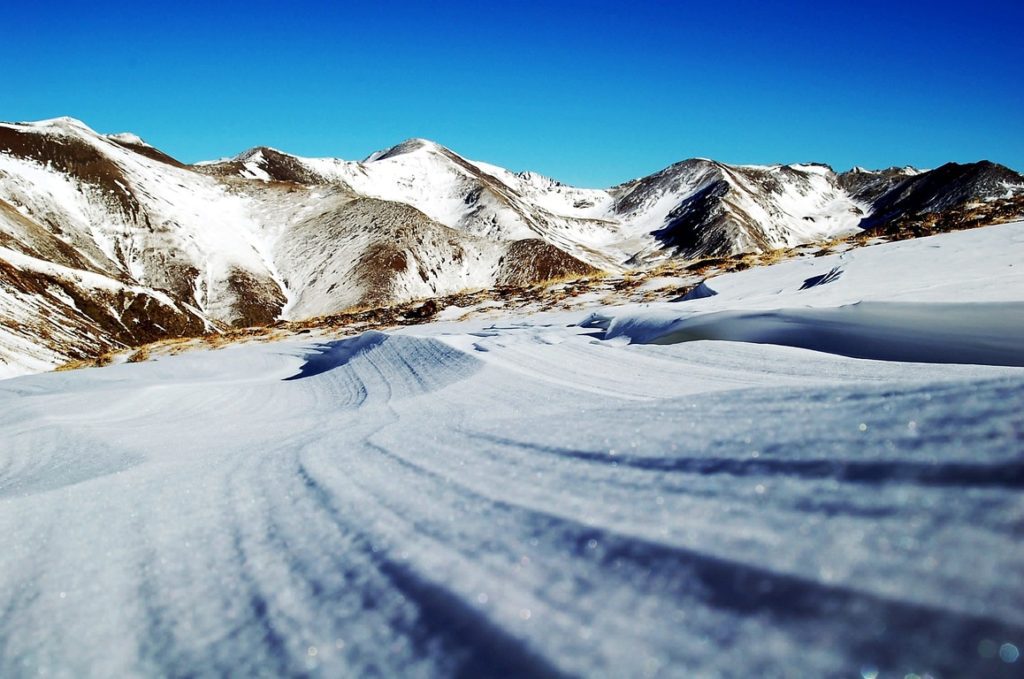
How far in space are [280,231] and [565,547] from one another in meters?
73.7

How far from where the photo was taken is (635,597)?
0.53m

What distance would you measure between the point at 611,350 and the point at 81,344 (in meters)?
41.4

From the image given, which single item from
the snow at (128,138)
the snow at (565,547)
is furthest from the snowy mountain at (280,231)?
the snow at (565,547)

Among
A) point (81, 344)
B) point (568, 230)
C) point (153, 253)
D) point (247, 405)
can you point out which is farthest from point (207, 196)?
point (247, 405)

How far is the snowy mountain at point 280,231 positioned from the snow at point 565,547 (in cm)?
2057

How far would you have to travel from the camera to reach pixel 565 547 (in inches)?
25.6

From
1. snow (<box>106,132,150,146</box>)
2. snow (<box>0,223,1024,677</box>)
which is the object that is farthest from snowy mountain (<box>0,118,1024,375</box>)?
snow (<box>0,223,1024,677</box>)

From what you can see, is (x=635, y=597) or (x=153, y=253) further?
(x=153, y=253)

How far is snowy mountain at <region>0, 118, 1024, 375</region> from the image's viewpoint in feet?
137

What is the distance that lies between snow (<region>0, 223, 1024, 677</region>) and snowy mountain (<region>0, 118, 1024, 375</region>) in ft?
67.5

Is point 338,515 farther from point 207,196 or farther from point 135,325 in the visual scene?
point 207,196

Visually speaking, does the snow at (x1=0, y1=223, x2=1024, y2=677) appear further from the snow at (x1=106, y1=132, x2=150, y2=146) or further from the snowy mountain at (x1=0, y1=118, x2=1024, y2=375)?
the snow at (x1=106, y1=132, x2=150, y2=146)

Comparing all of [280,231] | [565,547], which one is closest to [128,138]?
[280,231]

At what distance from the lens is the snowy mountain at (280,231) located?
137ft
